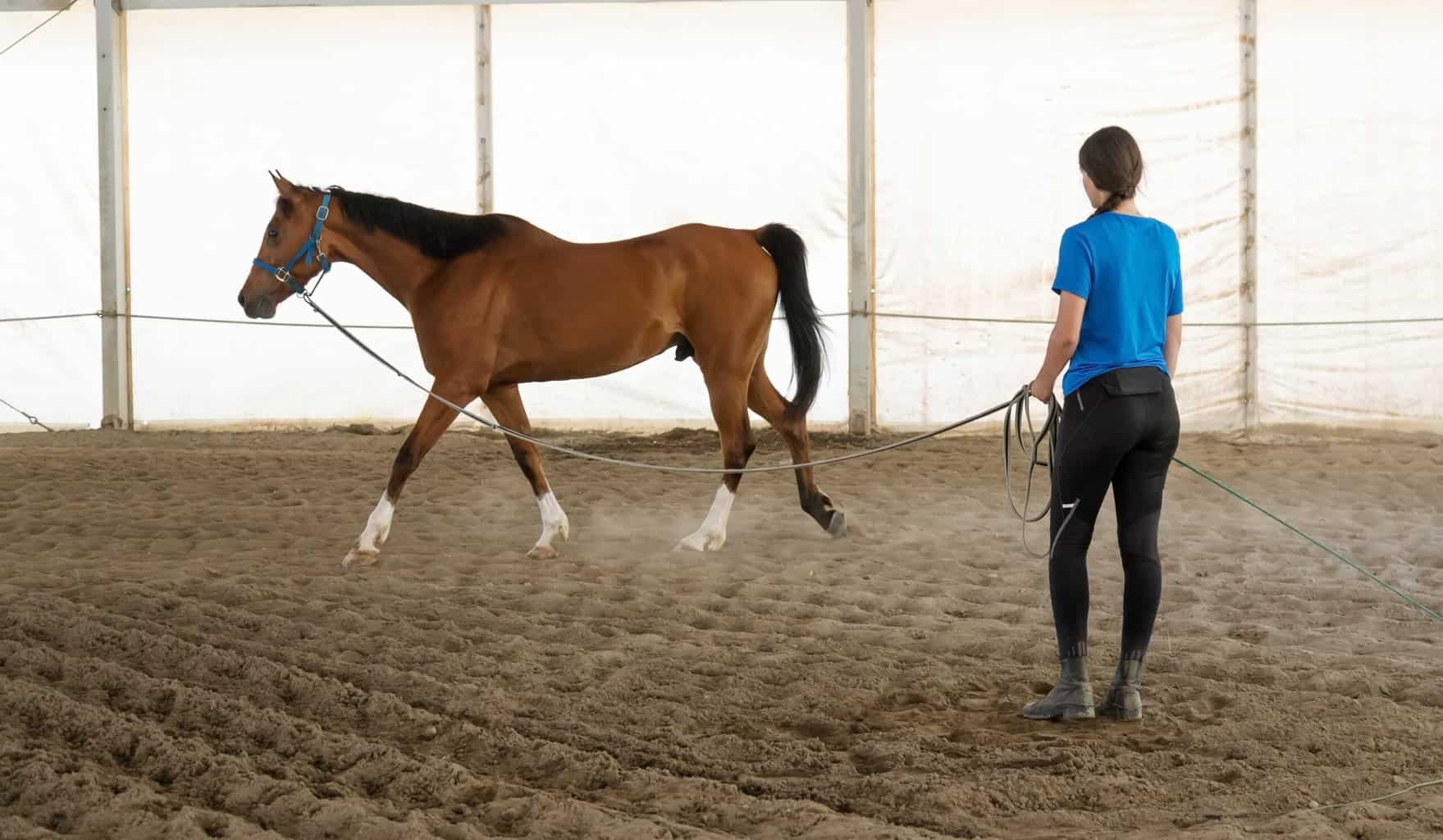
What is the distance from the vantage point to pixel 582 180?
1009 centimetres

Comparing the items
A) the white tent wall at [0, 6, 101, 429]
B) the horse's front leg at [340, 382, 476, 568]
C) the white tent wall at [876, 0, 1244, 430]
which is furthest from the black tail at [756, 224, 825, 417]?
the white tent wall at [0, 6, 101, 429]

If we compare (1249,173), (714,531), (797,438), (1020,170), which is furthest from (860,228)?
(714,531)

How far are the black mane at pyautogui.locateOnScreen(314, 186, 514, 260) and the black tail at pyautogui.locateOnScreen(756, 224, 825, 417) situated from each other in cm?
123

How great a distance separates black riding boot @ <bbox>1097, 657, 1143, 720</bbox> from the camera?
125 inches

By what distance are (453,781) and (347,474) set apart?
519 cm

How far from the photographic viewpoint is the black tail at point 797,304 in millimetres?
5934

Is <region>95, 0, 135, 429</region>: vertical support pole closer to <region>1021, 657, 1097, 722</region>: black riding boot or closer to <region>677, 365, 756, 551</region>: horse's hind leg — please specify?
<region>677, 365, 756, 551</region>: horse's hind leg

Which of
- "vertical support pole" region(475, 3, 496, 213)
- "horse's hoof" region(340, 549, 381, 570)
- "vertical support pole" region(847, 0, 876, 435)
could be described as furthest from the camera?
"vertical support pole" region(475, 3, 496, 213)

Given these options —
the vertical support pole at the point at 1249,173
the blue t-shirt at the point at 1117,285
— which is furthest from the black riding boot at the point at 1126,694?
the vertical support pole at the point at 1249,173

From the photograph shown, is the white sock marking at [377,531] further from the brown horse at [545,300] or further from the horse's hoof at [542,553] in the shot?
the horse's hoof at [542,553]

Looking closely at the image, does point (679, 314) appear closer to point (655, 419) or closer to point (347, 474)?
point (347, 474)

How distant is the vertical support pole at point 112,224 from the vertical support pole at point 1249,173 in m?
8.17

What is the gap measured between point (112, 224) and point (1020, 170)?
21.9ft

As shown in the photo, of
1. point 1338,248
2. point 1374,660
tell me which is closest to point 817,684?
point 1374,660
